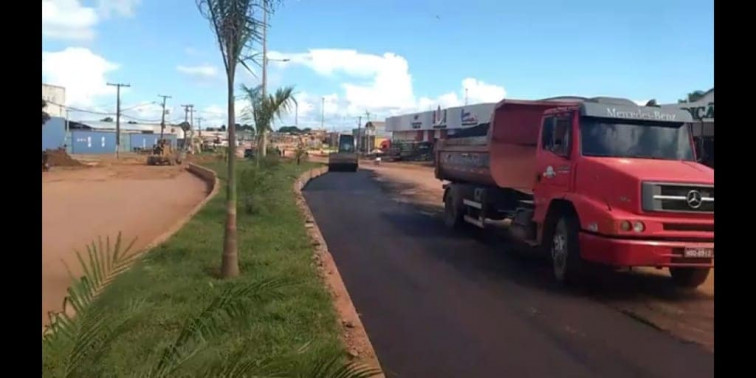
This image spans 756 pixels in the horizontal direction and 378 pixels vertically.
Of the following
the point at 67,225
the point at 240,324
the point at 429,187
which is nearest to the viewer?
the point at 240,324

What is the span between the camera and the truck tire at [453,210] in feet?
54.0

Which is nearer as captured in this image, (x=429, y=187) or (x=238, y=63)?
(x=238, y=63)

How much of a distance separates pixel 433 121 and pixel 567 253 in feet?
173

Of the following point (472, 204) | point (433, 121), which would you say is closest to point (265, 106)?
point (472, 204)

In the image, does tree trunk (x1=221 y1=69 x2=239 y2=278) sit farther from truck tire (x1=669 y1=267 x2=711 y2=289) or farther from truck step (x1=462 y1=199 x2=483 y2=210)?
truck step (x1=462 y1=199 x2=483 y2=210)

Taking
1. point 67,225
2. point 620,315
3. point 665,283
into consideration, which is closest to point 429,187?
point 67,225

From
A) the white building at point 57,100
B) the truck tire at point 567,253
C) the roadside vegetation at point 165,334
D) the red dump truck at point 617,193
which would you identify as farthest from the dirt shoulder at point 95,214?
the white building at point 57,100

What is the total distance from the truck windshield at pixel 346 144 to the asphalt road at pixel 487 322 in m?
37.7

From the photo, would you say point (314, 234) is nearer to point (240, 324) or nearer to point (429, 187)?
point (240, 324)

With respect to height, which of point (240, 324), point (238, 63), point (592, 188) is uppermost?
point (238, 63)

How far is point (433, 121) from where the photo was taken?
62.4 metres

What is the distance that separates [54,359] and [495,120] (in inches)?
457
